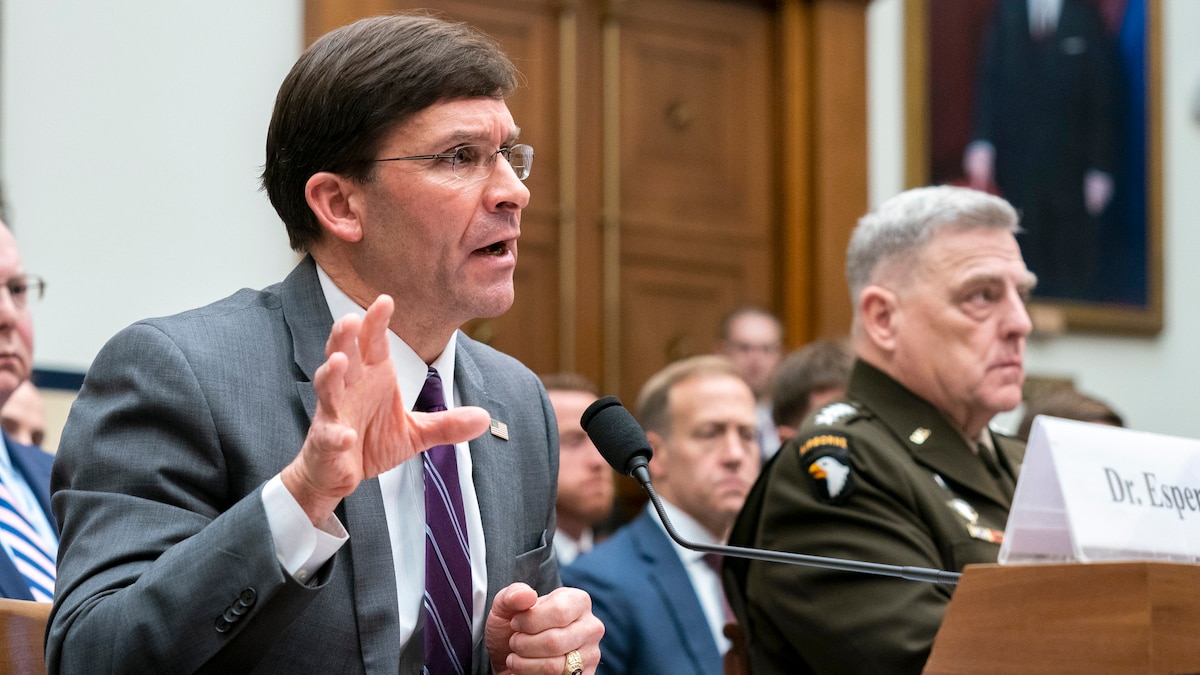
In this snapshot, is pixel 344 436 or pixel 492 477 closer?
pixel 344 436

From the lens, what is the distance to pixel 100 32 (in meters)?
5.20

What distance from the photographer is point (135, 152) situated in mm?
5238

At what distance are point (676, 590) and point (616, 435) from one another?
1.62 meters

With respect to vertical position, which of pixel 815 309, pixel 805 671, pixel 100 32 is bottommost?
pixel 805 671

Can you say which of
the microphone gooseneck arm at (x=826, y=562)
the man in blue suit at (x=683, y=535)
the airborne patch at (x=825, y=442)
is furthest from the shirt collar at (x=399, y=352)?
the man in blue suit at (x=683, y=535)

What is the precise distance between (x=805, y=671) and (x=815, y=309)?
3876 millimetres

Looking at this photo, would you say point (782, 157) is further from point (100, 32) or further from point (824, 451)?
point (824, 451)

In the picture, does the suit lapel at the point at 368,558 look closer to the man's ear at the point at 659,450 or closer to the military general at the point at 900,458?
the military general at the point at 900,458

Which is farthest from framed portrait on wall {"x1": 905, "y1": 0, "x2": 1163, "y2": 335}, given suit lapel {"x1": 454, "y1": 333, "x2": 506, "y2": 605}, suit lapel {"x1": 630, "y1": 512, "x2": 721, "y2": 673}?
suit lapel {"x1": 454, "y1": 333, "x2": 506, "y2": 605}

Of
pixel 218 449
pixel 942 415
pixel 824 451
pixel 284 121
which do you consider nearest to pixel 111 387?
pixel 218 449

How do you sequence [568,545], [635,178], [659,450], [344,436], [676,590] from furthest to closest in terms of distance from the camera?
[635,178] → [568,545] → [659,450] → [676,590] → [344,436]

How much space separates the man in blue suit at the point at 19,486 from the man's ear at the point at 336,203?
33.8 inches

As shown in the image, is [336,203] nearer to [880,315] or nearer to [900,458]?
[900,458]

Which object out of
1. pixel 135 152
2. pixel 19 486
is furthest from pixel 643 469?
pixel 135 152
